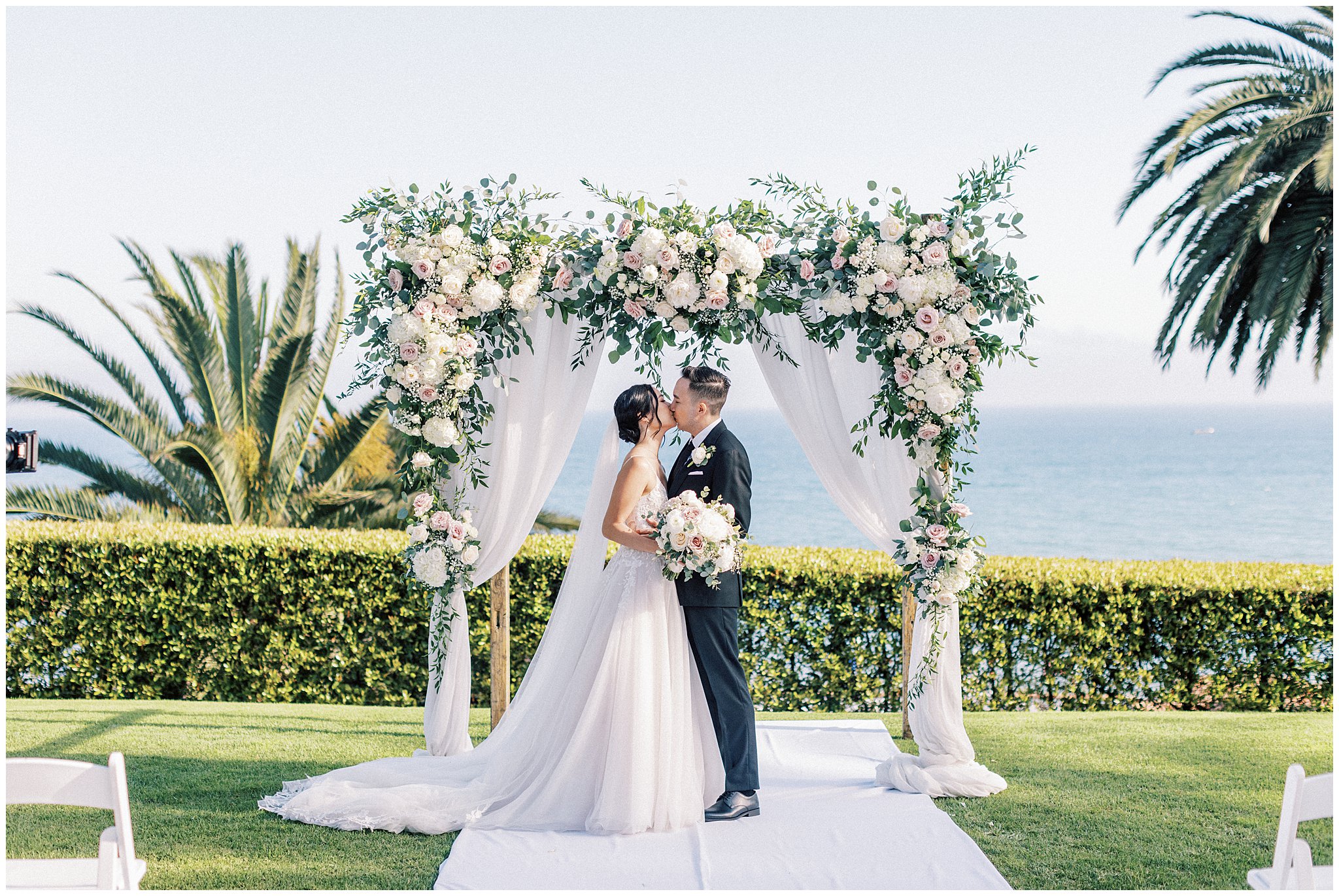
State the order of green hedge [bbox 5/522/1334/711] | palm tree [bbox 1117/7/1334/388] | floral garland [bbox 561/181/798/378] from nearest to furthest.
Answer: floral garland [bbox 561/181/798/378] → green hedge [bbox 5/522/1334/711] → palm tree [bbox 1117/7/1334/388]

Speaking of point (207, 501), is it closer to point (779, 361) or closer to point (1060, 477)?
point (779, 361)

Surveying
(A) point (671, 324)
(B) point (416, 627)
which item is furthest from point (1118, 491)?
(A) point (671, 324)

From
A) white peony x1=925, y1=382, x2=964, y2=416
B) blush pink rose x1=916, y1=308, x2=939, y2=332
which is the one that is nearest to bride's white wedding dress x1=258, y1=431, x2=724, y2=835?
white peony x1=925, y1=382, x2=964, y2=416

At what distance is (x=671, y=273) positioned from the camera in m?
5.19

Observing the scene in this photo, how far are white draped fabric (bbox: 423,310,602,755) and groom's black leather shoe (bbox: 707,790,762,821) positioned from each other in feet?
4.86

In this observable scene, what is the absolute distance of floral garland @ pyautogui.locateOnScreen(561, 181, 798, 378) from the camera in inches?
201

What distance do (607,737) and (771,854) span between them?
0.91 m

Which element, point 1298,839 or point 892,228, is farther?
point 892,228

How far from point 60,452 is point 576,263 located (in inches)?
293

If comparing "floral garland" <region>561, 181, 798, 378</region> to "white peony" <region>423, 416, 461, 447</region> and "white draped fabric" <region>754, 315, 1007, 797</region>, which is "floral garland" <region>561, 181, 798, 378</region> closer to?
"white draped fabric" <region>754, 315, 1007, 797</region>

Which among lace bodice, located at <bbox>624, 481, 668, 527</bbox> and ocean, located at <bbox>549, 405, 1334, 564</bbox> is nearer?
lace bodice, located at <bbox>624, 481, 668, 527</bbox>

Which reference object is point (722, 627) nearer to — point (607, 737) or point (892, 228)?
point (607, 737)

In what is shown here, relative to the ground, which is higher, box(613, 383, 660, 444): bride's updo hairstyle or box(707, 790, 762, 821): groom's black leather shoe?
box(613, 383, 660, 444): bride's updo hairstyle

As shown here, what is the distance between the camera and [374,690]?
7664mm
